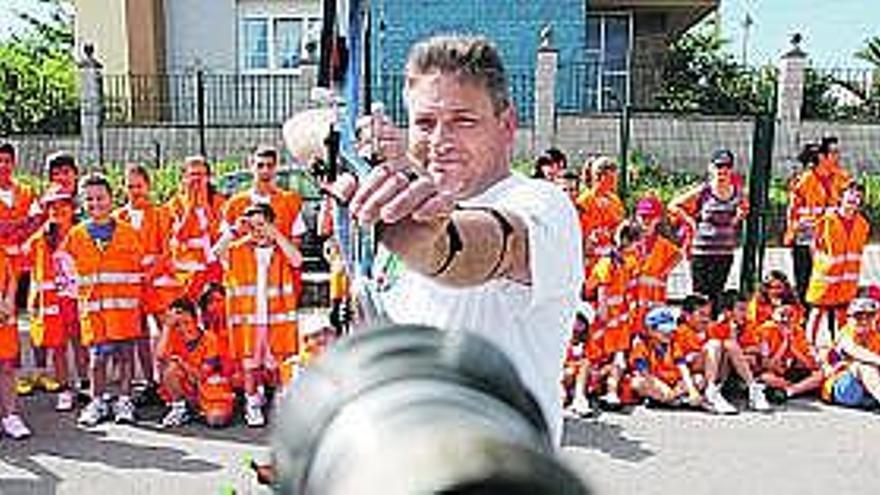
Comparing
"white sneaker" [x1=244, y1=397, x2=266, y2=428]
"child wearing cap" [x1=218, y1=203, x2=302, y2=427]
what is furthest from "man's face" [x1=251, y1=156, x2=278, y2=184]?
"white sneaker" [x1=244, y1=397, x2=266, y2=428]

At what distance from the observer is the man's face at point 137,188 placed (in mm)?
7777

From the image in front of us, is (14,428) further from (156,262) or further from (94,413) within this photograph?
(156,262)

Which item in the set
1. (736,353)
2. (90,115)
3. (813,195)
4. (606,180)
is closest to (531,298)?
(736,353)

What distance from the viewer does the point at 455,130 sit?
1.97 meters

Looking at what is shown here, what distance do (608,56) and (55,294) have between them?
18.2m

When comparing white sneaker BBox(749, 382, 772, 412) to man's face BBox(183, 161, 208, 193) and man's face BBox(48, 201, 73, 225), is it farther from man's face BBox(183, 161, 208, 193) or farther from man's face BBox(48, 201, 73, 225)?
man's face BBox(48, 201, 73, 225)

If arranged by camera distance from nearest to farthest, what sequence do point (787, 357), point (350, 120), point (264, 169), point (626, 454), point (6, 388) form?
point (350, 120) < point (626, 454) < point (6, 388) < point (264, 169) < point (787, 357)

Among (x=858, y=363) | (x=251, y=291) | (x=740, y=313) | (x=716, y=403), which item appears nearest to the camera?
(x=251, y=291)

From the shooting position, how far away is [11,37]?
34.9 metres

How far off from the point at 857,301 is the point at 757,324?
2.40ft

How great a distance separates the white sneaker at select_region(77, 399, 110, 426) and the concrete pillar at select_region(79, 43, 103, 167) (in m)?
10.3

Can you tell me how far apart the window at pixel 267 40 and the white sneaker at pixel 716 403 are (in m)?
17.4

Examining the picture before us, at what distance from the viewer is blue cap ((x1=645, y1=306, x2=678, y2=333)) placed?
8016 millimetres

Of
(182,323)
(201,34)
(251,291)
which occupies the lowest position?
(182,323)
